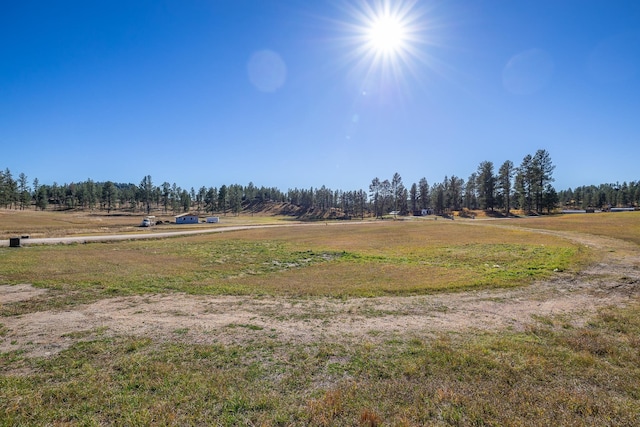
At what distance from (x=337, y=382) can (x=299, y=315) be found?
5.39 metres

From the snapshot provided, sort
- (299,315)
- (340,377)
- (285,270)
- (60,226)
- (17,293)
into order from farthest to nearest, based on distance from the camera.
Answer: (60,226)
(285,270)
(17,293)
(299,315)
(340,377)

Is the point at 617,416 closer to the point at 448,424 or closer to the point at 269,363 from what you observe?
the point at 448,424

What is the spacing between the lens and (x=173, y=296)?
50.8 feet

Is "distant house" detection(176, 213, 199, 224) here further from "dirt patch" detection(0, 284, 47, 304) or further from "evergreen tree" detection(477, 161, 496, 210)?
"evergreen tree" detection(477, 161, 496, 210)

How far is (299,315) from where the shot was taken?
40.8 ft

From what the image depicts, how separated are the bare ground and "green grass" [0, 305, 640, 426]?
903 mm

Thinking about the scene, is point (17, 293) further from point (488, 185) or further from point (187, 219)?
point (488, 185)

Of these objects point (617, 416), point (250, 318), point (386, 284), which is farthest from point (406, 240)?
point (617, 416)

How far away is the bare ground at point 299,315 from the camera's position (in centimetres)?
1010

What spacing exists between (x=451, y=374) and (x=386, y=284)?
10.7 meters

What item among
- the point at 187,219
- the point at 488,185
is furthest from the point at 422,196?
the point at 187,219

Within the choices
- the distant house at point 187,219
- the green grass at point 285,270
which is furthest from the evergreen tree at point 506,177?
the distant house at point 187,219

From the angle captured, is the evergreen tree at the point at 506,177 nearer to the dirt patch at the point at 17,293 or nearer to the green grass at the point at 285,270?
the green grass at the point at 285,270

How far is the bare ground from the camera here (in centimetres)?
1010
